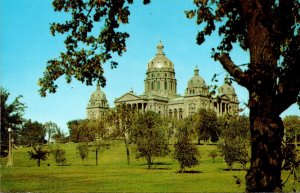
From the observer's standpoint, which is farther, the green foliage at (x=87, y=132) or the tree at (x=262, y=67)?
the green foliage at (x=87, y=132)

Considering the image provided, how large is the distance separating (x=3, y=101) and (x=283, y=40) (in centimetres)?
3296

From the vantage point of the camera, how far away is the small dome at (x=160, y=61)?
14788 centimetres

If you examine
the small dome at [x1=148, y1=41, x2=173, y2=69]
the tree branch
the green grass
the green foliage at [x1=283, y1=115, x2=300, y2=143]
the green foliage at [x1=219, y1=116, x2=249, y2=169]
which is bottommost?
the green grass

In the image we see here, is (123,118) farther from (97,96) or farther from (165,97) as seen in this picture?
(97,96)

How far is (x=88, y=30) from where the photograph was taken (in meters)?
8.61

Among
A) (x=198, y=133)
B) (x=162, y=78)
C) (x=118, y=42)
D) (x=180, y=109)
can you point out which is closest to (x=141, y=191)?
(x=118, y=42)

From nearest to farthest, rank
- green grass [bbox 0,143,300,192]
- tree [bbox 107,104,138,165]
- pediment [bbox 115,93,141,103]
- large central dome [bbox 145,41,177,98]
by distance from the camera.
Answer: green grass [bbox 0,143,300,192], tree [bbox 107,104,138,165], pediment [bbox 115,93,141,103], large central dome [bbox 145,41,177,98]

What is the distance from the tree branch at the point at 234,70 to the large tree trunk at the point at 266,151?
48cm

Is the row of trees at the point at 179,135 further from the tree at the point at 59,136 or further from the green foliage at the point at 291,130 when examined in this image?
the tree at the point at 59,136

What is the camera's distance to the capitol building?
13100 centimetres

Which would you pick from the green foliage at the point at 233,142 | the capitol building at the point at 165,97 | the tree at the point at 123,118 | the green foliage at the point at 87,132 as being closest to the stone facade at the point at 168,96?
the capitol building at the point at 165,97

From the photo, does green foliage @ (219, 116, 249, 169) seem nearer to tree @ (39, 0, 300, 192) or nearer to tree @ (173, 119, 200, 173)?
tree @ (173, 119, 200, 173)

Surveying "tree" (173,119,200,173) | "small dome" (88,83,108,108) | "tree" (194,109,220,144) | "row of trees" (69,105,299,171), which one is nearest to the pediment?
"small dome" (88,83,108,108)

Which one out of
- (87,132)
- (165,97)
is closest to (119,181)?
(87,132)
